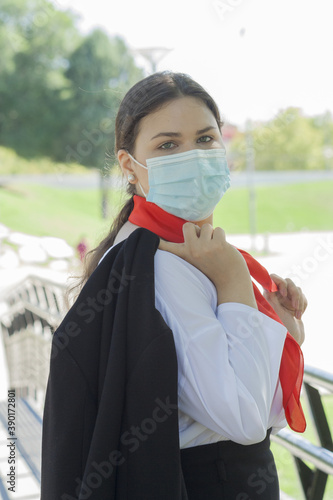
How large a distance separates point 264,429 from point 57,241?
2015cm

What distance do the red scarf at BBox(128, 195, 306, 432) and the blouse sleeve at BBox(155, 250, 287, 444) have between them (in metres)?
0.06

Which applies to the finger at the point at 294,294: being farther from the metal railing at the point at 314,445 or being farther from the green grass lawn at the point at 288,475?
the green grass lawn at the point at 288,475

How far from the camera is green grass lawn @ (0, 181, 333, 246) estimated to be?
26.9m

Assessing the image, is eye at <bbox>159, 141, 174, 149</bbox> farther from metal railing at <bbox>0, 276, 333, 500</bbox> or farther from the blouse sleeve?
metal railing at <bbox>0, 276, 333, 500</bbox>

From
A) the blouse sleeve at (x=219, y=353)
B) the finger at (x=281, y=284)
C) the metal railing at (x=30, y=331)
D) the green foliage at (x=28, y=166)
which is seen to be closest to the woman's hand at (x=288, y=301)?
the finger at (x=281, y=284)

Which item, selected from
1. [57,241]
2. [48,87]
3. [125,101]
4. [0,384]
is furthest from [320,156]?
[125,101]

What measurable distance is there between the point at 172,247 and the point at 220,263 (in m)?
0.12

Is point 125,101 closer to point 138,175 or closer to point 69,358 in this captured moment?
point 138,175

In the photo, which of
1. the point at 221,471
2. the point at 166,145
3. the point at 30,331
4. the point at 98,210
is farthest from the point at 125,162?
the point at 98,210

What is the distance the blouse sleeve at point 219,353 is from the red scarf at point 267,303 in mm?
61

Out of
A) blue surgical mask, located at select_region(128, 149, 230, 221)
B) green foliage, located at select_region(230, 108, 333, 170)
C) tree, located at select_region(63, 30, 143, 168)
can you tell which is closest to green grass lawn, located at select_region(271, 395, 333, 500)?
blue surgical mask, located at select_region(128, 149, 230, 221)

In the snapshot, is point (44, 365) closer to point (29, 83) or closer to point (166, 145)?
point (166, 145)

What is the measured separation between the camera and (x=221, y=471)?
138 centimetres

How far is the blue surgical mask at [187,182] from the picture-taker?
5.04 feet
